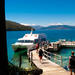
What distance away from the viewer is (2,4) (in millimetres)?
3480

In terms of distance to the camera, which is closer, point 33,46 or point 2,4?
point 2,4

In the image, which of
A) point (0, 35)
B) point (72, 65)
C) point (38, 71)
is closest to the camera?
point (0, 35)

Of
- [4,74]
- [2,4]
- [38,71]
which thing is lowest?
[38,71]

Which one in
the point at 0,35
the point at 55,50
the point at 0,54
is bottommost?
the point at 55,50

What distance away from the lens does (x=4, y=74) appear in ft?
11.9

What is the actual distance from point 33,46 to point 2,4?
29.4 m

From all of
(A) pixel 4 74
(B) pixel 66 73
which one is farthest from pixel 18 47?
(A) pixel 4 74

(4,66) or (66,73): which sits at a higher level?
(4,66)

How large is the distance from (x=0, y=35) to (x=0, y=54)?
406 millimetres

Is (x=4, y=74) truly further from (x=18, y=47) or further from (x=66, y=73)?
(x=18, y=47)

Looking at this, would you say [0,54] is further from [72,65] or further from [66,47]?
[66,47]

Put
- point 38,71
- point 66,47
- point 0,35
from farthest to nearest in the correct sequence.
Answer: point 66,47 < point 38,71 < point 0,35

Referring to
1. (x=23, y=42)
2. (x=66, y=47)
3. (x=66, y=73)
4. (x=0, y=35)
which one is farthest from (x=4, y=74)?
(x=66, y=47)

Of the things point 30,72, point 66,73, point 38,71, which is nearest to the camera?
point 38,71
